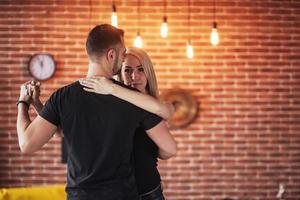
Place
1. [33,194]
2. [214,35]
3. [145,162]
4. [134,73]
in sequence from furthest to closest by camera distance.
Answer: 1. [214,35]
2. [33,194]
3. [134,73]
4. [145,162]

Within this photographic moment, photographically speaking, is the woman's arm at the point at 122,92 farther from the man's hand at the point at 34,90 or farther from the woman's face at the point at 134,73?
the woman's face at the point at 134,73

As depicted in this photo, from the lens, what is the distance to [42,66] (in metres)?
5.32

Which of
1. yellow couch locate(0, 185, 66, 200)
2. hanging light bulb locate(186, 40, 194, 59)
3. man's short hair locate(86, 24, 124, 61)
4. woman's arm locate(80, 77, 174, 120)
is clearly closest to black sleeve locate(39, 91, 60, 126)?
woman's arm locate(80, 77, 174, 120)

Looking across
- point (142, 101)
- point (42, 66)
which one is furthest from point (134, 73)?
point (42, 66)

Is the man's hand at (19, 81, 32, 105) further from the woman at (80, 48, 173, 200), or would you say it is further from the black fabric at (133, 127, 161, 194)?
the black fabric at (133, 127, 161, 194)

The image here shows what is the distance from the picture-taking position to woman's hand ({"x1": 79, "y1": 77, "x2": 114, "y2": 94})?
2.01 meters

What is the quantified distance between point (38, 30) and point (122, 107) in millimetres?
3511

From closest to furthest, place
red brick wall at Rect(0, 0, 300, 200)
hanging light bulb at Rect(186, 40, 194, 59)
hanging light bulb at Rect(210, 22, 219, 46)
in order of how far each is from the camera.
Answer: hanging light bulb at Rect(210, 22, 219, 46) → hanging light bulb at Rect(186, 40, 194, 59) → red brick wall at Rect(0, 0, 300, 200)

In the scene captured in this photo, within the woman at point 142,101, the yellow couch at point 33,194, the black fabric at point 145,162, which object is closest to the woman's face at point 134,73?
the woman at point 142,101

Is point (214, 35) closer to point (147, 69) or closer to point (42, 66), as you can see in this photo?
point (42, 66)

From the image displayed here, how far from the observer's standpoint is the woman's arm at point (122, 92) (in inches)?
79.4

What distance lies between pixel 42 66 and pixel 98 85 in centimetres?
344

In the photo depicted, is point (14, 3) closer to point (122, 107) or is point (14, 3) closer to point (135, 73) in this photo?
point (135, 73)

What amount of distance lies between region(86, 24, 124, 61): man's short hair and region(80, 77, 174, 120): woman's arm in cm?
11
